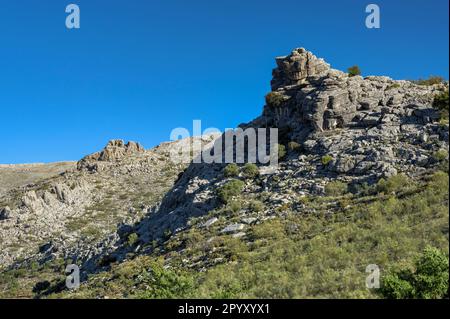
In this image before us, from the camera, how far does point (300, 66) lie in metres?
36.3

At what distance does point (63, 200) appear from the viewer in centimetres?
5431

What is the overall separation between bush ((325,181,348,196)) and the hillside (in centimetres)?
8

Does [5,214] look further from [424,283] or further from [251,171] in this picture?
[424,283]

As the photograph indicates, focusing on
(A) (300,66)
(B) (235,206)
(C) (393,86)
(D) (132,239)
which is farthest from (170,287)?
(A) (300,66)

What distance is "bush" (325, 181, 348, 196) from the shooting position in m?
24.0

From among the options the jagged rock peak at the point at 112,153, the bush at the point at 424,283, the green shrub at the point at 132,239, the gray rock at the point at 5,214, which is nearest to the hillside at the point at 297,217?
the green shrub at the point at 132,239

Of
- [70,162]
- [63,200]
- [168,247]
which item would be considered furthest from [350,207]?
[70,162]

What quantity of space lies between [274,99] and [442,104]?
43.7ft
